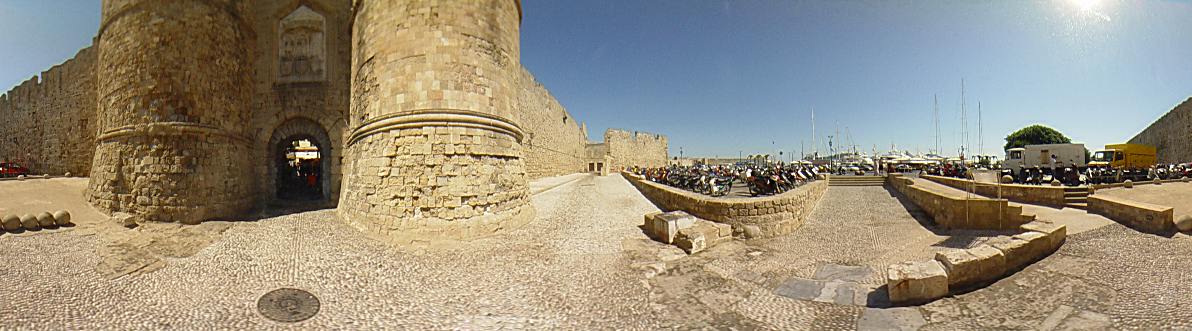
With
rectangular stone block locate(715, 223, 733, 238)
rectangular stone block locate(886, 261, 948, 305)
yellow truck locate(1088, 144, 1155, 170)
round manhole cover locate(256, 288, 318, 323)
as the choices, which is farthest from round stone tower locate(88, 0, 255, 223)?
yellow truck locate(1088, 144, 1155, 170)

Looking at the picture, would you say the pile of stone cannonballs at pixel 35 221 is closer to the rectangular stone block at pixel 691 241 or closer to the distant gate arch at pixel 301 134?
the distant gate arch at pixel 301 134

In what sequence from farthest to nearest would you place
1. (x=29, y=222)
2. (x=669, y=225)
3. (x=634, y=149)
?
(x=634, y=149)
(x=29, y=222)
(x=669, y=225)

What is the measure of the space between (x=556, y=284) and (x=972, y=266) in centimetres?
417

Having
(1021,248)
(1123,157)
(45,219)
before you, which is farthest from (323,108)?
(1123,157)

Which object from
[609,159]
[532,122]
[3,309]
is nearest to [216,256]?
[3,309]

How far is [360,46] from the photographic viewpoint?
7.55m

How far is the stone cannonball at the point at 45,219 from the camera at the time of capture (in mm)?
6500

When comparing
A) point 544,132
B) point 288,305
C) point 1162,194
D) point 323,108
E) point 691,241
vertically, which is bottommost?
point 288,305

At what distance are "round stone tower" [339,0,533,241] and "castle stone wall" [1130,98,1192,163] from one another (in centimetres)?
3712

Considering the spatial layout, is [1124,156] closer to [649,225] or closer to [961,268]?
[961,268]

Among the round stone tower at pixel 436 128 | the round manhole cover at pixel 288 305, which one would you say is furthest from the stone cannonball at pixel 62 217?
the round manhole cover at pixel 288 305

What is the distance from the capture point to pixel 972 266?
3660 mm

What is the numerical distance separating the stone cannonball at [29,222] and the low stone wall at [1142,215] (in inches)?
678

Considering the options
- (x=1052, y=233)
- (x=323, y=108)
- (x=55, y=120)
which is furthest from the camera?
(x=55, y=120)
